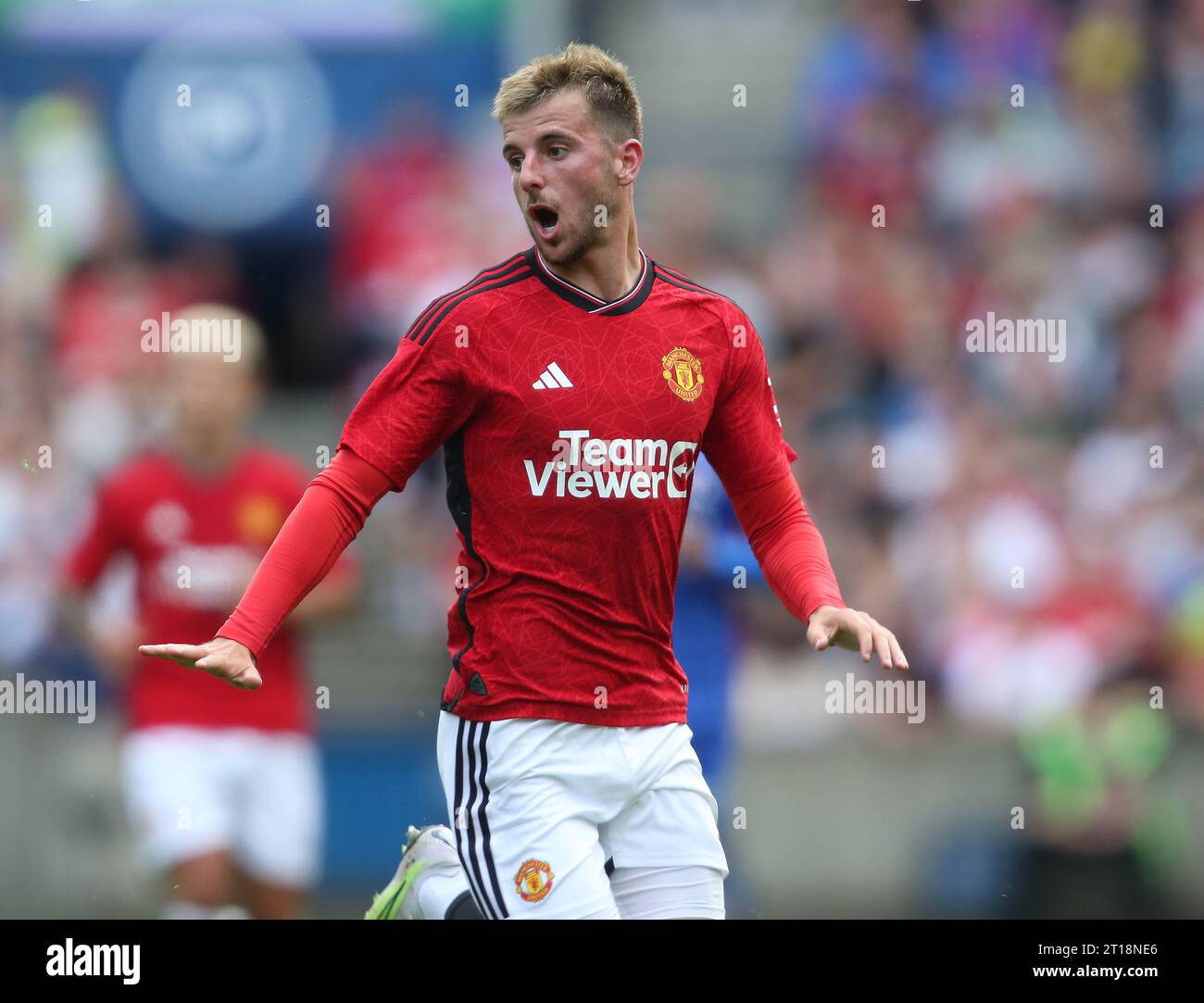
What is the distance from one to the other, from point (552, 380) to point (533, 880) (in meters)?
1.20

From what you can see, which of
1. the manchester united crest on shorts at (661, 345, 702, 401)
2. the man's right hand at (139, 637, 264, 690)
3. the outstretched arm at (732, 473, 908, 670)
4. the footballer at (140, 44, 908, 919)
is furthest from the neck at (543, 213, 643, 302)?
the man's right hand at (139, 637, 264, 690)

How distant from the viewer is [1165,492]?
9.98 meters

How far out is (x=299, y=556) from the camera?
14.6ft

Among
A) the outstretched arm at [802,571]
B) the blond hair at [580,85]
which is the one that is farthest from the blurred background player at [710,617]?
the blond hair at [580,85]

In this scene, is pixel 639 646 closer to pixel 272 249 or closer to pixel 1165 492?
pixel 1165 492

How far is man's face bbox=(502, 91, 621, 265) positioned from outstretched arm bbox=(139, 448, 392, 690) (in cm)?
74

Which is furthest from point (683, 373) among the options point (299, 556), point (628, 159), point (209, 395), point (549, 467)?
point (209, 395)

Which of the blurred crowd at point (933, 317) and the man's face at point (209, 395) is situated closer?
the man's face at point (209, 395)

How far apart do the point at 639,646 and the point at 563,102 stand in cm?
135

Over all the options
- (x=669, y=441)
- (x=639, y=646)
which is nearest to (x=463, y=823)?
(x=639, y=646)

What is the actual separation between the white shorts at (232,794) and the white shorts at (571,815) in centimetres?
274

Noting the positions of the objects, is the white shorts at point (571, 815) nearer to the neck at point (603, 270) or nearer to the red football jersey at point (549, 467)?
the red football jersey at point (549, 467)

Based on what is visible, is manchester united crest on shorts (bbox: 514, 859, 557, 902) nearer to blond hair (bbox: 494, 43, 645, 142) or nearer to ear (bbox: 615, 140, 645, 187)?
ear (bbox: 615, 140, 645, 187)

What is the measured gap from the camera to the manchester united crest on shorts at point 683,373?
470 centimetres
